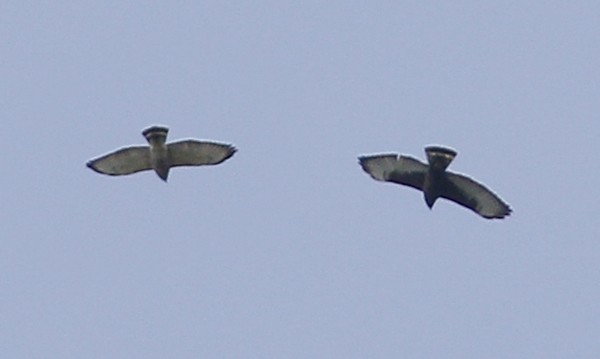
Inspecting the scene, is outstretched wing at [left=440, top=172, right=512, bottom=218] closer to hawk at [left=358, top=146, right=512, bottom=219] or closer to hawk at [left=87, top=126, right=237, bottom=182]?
hawk at [left=358, top=146, right=512, bottom=219]

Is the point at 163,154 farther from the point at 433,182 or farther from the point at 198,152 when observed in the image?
the point at 433,182

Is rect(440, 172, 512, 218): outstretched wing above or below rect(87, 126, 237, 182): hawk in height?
below

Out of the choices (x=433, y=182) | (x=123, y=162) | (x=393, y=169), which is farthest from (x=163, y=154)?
(x=433, y=182)

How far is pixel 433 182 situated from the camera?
78.6 metres

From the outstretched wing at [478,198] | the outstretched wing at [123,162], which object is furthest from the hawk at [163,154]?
the outstretched wing at [478,198]

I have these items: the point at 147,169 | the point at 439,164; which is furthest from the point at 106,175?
the point at 439,164

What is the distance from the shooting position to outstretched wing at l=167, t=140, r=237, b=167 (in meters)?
78.9

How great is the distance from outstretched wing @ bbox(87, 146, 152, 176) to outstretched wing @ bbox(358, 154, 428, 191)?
12.5 feet

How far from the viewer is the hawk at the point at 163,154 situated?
78.9 meters

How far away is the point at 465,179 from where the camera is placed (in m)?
78.6

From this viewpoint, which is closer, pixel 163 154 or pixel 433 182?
pixel 433 182

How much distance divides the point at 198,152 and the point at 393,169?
3.41 m

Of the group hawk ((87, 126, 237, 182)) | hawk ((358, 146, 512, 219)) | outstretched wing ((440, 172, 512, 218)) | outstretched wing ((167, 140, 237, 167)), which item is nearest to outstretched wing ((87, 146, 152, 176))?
hawk ((87, 126, 237, 182))

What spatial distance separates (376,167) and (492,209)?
7.04 feet
